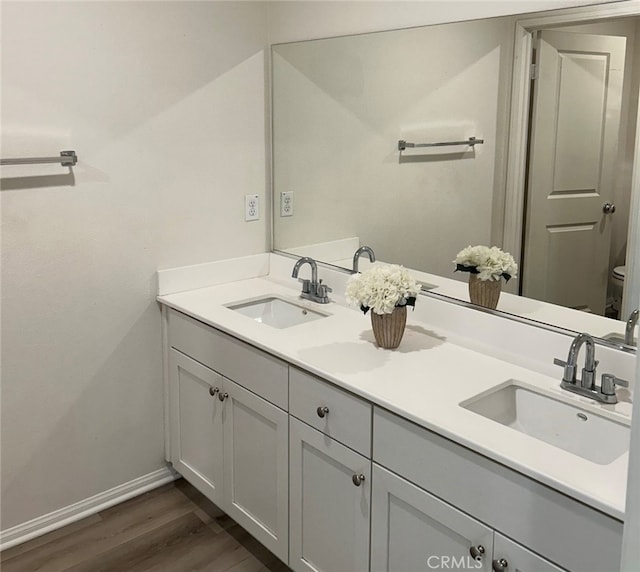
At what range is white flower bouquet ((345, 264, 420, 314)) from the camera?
193cm

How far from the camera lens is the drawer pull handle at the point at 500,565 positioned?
56.1 inches

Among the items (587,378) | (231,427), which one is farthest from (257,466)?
(587,378)

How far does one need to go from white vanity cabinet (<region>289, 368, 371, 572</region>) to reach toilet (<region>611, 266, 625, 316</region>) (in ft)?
2.35

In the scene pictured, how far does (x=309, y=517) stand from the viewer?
6.52ft

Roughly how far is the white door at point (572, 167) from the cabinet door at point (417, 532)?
2.33ft

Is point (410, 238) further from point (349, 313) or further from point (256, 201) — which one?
point (256, 201)

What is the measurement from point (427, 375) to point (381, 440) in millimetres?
231

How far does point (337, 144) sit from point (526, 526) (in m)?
1.65

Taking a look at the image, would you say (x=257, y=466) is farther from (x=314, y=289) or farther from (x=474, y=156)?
(x=474, y=156)

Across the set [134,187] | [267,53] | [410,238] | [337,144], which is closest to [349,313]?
[410,238]

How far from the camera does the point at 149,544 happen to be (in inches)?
94.9

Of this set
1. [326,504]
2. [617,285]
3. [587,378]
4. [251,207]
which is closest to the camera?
[587,378]
